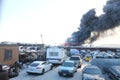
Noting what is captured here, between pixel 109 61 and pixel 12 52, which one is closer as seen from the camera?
pixel 109 61

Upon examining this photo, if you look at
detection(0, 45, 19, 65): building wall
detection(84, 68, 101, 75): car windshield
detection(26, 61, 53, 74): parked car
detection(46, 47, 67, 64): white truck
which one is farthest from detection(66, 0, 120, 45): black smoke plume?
detection(84, 68, 101, 75): car windshield

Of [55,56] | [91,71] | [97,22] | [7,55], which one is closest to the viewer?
[91,71]

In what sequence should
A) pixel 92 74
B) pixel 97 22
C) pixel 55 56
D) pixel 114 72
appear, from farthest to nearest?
1. pixel 97 22
2. pixel 55 56
3. pixel 114 72
4. pixel 92 74

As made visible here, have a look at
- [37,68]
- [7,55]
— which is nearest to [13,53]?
[7,55]

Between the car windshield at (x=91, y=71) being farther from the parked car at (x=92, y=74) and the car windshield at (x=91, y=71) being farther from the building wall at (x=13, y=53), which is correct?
the building wall at (x=13, y=53)

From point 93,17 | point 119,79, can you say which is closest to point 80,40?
point 93,17

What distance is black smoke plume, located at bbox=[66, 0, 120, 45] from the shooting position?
77875 mm

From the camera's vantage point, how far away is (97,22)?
84875 mm

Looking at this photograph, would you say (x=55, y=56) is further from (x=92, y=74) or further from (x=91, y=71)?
(x=92, y=74)

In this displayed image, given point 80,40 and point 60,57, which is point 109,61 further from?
point 80,40

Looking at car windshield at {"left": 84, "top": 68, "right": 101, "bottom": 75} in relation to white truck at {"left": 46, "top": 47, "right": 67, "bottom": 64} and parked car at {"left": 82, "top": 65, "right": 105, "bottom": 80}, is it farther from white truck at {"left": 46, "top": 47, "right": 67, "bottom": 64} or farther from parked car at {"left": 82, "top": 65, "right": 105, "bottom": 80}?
white truck at {"left": 46, "top": 47, "right": 67, "bottom": 64}

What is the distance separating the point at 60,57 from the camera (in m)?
32.9

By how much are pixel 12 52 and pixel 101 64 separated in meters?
9.41

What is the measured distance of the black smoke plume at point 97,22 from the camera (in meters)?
77.9
